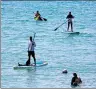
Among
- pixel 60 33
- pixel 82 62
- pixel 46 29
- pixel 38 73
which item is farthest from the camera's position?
pixel 46 29

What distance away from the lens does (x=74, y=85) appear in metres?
28.2

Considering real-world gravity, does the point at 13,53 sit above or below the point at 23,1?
below

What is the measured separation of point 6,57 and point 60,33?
14396 millimetres

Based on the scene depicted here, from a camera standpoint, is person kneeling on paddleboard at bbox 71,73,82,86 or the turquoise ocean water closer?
person kneeling on paddleboard at bbox 71,73,82,86

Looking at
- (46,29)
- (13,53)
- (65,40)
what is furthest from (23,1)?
(13,53)

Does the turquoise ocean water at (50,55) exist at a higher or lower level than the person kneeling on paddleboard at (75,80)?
higher

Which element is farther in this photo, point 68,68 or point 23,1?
point 23,1

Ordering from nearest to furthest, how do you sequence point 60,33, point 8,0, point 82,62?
point 82,62 < point 60,33 < point 8,0

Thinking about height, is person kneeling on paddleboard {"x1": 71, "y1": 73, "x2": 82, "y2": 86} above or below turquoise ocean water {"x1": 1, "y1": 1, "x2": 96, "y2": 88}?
A: below

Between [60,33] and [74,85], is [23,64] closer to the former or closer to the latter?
[74,85]

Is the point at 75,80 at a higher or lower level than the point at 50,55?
lower

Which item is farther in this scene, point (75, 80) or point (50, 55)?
point (50, 55)

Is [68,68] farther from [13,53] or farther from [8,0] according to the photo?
[8,0]

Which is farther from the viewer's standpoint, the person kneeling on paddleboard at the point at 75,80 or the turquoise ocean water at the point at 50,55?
the turquoise ocean water at the point at 50,55
